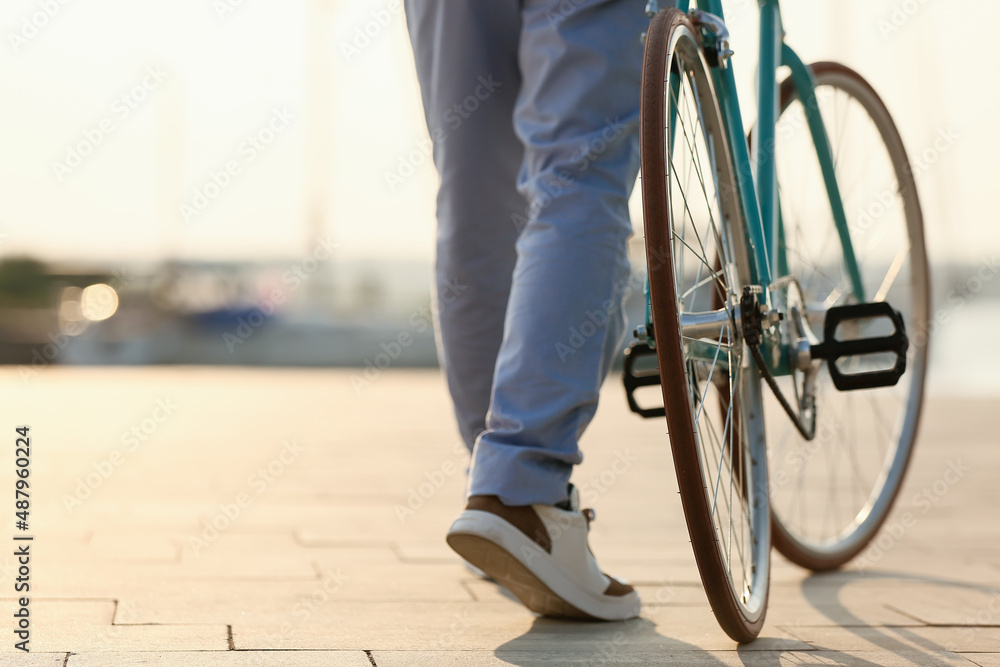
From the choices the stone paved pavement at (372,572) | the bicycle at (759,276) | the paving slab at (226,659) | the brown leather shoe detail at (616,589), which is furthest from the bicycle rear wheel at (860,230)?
the paving slab at (226,659)

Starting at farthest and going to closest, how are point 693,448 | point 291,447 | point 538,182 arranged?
point 291,447 < point 538,182 < point 693,448

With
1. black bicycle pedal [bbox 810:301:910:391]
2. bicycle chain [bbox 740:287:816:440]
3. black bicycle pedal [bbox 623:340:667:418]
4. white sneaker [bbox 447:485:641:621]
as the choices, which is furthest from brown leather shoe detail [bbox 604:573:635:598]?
black bicycle pedal [bbox 810:301:910:391]

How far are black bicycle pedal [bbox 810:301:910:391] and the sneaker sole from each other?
0.58 meters

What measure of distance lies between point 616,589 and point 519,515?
0.23 metres

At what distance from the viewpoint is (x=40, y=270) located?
43500 millimetres

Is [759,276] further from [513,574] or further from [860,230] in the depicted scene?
[860,230]

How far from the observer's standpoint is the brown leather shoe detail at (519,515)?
159cm

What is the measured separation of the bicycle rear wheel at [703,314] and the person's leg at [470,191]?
0.38 metres

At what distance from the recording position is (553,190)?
1701 millimetres

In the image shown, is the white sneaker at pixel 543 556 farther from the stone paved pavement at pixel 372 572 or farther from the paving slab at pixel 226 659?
the paving slab at pixel 226 659

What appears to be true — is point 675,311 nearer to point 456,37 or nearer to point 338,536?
point 456,37

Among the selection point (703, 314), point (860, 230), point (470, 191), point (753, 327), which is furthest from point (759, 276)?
point (860, 230)

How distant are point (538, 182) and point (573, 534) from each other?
1.74 feet

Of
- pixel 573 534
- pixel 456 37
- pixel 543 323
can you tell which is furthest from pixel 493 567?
pixel 456 37
